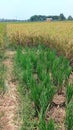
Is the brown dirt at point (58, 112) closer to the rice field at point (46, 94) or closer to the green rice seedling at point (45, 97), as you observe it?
the rice field at point (46, 94)

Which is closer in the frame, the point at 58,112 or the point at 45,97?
the point at 45,97

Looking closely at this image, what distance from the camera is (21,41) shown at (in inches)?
442

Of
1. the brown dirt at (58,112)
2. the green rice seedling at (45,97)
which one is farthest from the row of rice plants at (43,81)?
the brown dirt at (58,112)

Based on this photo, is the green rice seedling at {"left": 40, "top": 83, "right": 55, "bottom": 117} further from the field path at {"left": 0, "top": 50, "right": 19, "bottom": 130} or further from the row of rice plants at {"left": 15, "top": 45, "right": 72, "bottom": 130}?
the field path at {"left": 0, "top": 50, "right": 19, "bottom": 130}

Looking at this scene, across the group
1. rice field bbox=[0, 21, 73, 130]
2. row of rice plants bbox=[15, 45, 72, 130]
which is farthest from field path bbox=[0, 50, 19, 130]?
row of rice plants bbox=[15, 45, 72, 130]

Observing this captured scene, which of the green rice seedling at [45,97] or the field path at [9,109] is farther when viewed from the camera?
the field path at [9,109]

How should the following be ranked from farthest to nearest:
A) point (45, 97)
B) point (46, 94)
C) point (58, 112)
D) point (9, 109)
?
point (9, 109) < point (58, 112) < point (46, 94) < point (45, 97)

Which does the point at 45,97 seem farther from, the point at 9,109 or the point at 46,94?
the point at 9,109

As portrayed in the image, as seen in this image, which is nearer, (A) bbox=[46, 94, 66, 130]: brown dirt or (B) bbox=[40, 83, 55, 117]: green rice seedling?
(B) bbox=[40, 83, 55, 117]: green rice seedling

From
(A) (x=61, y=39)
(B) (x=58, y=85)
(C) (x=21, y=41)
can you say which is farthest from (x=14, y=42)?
(B) (x=58, y=85)

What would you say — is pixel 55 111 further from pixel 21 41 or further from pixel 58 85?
pixel 21 41

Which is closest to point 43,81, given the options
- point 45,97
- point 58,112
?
point 58,112

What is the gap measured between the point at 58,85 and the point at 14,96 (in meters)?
0.65

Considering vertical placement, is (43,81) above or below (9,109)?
above
